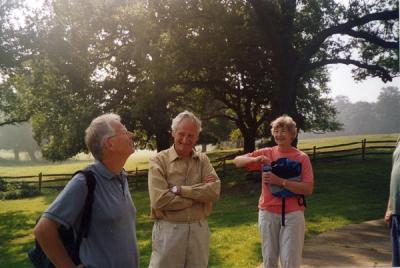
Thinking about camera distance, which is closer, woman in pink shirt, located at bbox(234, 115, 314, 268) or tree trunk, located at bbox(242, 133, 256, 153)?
woman in pink shirt, located at bbox(234, 115, 314, 268)

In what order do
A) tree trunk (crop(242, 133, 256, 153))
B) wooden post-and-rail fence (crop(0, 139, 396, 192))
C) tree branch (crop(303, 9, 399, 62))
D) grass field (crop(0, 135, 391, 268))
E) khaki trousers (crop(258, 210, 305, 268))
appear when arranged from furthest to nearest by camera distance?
tree trunk (crop(242, 133, 256, 153))
wooden post-and-rail fence (crop(0, 139, 396, 192))
tree branch (crop(303, 9, 399, 62))
grass field (crop(0, 135, 391, 268))
khaki trousers (crop(258, 210, 305, 268))

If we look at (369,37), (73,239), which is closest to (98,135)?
(73,239)

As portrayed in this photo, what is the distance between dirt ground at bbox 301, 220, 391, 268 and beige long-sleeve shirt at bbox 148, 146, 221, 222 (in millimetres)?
2531

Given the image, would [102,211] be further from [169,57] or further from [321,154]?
[321,154]

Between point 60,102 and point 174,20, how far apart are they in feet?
16.7

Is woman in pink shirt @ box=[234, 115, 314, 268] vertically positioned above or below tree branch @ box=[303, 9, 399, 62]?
below

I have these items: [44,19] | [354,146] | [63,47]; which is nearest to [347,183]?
[354,146]

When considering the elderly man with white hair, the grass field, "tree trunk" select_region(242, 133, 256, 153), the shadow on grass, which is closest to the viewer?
the elderly man with white hair

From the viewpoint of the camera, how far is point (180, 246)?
261cm

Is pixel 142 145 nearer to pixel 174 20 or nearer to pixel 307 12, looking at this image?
pixel 174 20

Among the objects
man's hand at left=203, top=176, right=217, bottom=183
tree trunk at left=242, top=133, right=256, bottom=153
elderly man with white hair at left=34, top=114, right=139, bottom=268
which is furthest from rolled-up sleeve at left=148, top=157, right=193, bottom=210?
tree trunk at left=242, top=133, right=256, bottom=153

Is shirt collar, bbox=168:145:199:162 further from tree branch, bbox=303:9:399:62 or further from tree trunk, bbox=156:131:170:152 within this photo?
tree trunk, bbox=156:131:170:152

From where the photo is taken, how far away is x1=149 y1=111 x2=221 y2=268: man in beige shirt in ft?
8.63

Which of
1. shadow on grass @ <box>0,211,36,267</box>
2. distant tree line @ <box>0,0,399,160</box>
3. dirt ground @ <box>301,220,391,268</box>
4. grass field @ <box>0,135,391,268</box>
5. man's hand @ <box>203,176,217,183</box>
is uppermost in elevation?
distant tree line @ <box>0,0,399,160</box>
